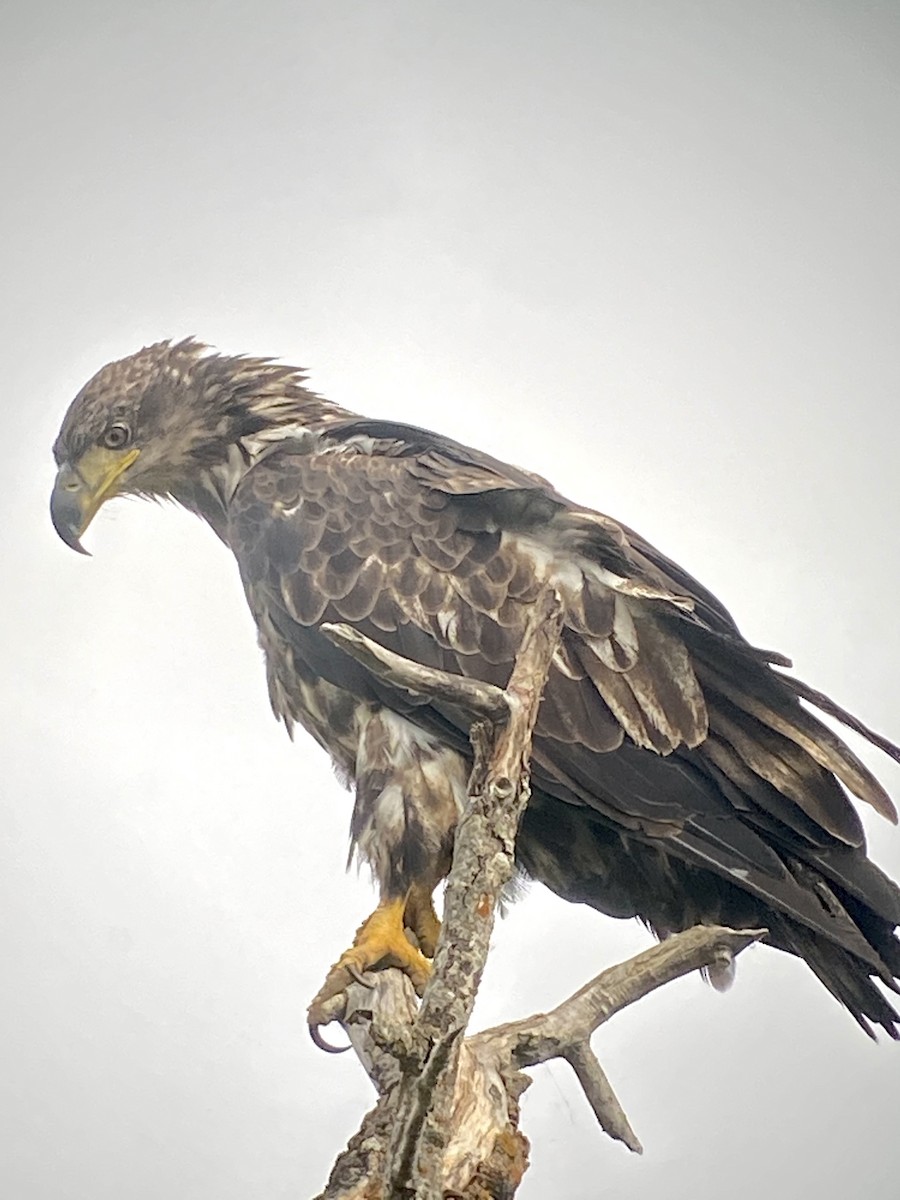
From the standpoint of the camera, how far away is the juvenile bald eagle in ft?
7.98

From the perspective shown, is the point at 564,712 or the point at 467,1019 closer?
the point at 467,1019

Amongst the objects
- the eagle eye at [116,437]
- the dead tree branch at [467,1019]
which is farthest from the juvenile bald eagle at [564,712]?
the eagle eye at [116,437]

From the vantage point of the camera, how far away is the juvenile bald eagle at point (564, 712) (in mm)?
2432

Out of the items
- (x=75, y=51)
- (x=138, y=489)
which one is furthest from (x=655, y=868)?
(x=75, y=51)

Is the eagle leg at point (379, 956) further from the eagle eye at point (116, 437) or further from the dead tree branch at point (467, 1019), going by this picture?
the eagle eye at point (116, 437)

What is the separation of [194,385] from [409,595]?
3.27 feet

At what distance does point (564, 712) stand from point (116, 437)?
135 centimetres

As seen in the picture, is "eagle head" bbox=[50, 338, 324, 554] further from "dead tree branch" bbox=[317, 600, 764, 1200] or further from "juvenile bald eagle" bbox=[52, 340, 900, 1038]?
"dead tree branch" bbox=[317, 600, 764, 1200]

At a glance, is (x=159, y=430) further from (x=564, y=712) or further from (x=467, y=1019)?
(x=467, y=1019)

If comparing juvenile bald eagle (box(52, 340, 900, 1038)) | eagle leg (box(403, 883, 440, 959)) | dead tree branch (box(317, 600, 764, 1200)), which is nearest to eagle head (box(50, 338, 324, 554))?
juvenile bald eagle (box(52, 340, 900, 1038))

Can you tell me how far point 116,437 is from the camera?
317 centimetres

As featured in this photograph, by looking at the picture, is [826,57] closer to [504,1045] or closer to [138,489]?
[138,489]

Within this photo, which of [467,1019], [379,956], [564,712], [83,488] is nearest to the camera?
[467,1019]

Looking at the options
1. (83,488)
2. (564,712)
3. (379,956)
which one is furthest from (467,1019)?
(83,488)
